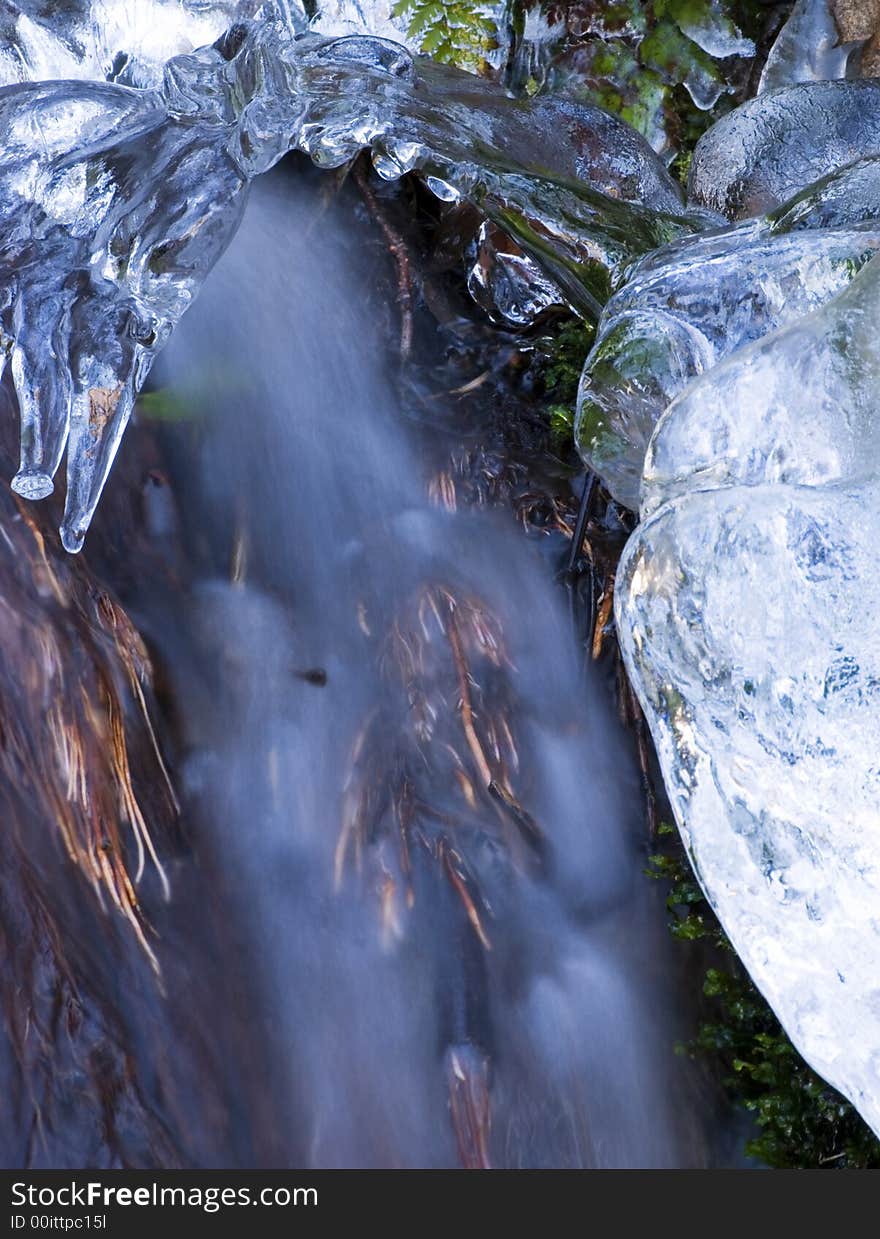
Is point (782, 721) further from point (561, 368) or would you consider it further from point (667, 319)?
point (561, 368)

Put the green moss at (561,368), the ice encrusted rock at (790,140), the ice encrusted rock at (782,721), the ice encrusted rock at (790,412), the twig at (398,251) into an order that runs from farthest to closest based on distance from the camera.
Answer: the ice encrusted rock at (790,140)
the twig at (398,251)
the green moss at (561,368)
the ice encrusted rock at (790,412)
the ice encrusted rock at (782,721)

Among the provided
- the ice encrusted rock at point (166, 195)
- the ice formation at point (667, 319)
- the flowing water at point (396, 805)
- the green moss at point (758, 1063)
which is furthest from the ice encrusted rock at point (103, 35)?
the green moss at point (758, 1063)

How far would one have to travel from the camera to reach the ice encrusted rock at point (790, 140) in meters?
4.18

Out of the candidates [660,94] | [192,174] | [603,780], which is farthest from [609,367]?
[660,94]

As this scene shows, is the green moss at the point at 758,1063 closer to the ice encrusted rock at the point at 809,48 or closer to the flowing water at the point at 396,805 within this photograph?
the flowing water at the point at 396,805

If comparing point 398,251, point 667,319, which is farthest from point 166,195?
point 667,319

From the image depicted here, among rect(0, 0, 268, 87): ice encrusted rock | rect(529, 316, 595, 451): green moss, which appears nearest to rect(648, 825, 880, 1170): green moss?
rect(529, 316, 595, 451): green moss

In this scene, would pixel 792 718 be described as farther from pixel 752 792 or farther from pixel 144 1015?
pixel 144 1015

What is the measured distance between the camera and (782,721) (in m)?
2.11

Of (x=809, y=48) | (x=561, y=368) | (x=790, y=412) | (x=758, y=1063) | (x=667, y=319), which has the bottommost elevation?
(x=758, y=1063)

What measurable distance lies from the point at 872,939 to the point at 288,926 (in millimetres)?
1217

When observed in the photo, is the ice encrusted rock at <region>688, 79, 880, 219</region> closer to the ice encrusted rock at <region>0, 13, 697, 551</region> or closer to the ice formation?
the ice formation

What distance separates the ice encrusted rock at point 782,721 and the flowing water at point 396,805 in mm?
642

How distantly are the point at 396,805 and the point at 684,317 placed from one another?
4.56 ft
